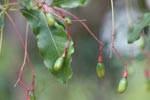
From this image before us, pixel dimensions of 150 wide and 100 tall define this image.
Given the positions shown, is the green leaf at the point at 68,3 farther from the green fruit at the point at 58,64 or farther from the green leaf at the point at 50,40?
the green fruit at the point at 58,64

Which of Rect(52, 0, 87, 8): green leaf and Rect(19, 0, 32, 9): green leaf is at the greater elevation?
Rect(19, 0, 32, 9): green leaf

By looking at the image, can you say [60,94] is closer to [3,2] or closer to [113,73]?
[113,73]

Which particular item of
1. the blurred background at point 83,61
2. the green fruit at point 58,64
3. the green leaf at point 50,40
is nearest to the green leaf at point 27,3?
the green leaf at point 50,40

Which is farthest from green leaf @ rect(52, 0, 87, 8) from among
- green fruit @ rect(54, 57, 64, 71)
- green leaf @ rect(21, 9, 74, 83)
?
green fruit @ rect(54, 57, 64, 71)

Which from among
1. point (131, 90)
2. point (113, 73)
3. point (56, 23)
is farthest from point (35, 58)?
point (56, 23)

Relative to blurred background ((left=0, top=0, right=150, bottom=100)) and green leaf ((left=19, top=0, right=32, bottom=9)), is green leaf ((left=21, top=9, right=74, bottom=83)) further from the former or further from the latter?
blurred background ((left=0, top=0, right=150, bottom=100))

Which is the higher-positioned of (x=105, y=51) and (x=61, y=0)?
(x=61, y=0)

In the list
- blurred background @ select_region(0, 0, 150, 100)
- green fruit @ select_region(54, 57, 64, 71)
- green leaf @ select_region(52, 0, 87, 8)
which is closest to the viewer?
green fruit @ select_region(54, 57, 64, 71)

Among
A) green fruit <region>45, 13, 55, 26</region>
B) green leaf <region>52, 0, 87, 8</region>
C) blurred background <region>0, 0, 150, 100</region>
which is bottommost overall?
blurred background <region>0, 0, 150, 100</region>
